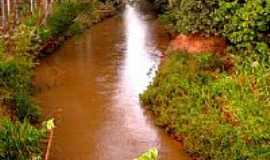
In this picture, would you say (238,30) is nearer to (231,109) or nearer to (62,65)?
(231,109)

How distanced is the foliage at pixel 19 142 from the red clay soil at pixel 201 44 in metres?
5.78

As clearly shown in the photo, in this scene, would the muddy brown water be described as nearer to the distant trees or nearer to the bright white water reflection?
the bright white water reflection

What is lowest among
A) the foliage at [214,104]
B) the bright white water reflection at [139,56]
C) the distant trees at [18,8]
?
the bright white water reflection at [139,56]

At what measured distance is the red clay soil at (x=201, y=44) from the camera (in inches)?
496

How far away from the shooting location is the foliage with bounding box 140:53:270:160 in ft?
26.9

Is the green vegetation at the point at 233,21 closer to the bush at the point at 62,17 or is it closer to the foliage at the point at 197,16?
the foliage at the point at 197,16

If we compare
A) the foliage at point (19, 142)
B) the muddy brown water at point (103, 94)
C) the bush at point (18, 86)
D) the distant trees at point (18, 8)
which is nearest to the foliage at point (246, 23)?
the muddy brown water at point (103, 94)

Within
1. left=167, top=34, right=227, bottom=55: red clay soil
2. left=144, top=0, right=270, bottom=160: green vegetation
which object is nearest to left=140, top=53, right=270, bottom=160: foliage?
left=144, top=0, right=270, bottom=160: green vegetation

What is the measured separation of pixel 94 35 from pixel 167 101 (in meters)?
8.10

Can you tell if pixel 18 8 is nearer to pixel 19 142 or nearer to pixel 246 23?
pixel 246 23

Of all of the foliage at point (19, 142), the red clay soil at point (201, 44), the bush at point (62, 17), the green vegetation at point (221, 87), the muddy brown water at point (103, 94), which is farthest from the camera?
the bush at point (62, 17)

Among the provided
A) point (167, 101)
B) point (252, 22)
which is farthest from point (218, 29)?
point (167, 101)

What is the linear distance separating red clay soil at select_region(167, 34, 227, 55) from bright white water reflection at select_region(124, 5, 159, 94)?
3.43 feet

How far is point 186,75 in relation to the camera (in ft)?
36.8
